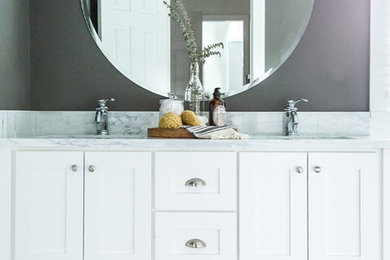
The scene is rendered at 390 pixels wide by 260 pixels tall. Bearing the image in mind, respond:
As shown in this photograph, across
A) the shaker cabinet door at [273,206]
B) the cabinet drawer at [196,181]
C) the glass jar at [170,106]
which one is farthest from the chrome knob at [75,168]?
the shaker cabinet door at [273,206]

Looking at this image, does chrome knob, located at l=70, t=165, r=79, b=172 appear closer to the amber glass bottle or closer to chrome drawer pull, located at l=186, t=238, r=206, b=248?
chrome drawer pull, located at l=186, t=238, r=206, b=248

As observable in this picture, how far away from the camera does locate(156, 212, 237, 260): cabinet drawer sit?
1.77 metres

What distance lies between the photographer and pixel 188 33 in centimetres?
230

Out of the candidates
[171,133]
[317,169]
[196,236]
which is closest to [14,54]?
[171,133]

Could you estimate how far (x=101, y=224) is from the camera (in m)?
1.79

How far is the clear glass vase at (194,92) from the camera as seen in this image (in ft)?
7.41

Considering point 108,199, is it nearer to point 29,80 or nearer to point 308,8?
point 29,80

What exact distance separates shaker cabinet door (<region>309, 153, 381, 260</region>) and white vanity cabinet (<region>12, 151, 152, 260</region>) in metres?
0.66

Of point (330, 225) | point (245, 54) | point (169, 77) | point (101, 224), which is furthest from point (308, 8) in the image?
point (101, 224)

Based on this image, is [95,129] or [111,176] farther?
[95,129]

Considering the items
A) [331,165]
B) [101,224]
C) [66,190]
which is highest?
[331,165]

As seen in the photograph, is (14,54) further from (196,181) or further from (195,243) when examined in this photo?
(195,243)

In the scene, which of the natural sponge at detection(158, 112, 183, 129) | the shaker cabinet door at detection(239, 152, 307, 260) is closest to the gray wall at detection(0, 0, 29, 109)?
the natural sponge at detection(158, 112, 183, 129)

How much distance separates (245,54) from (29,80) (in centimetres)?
114
